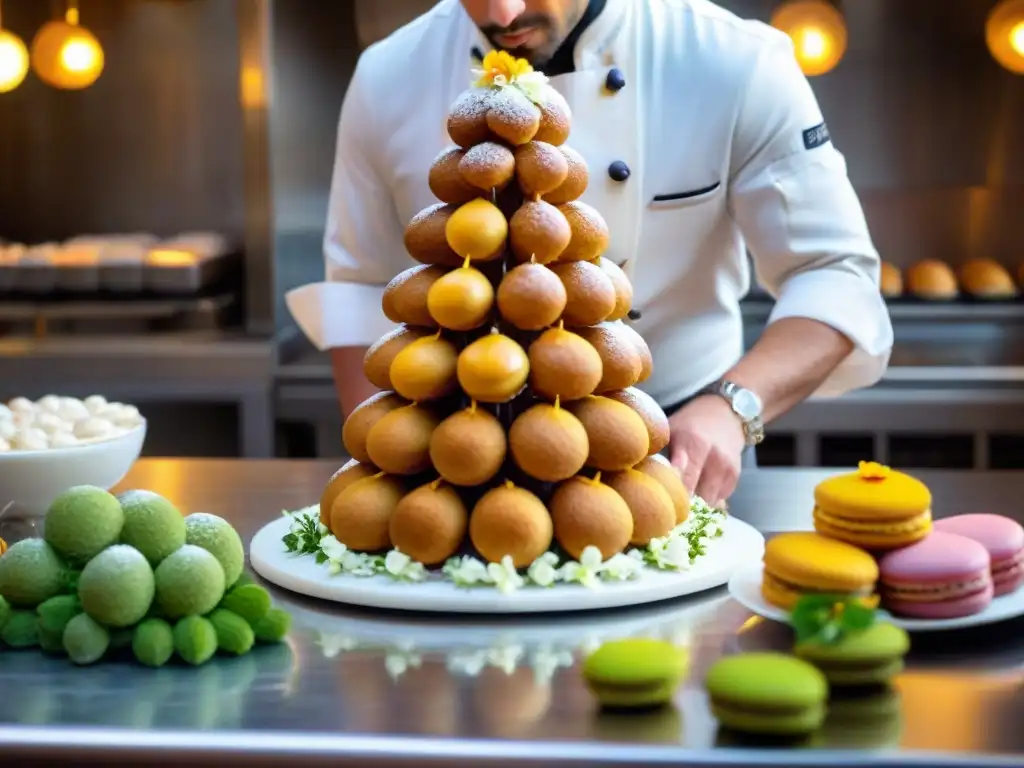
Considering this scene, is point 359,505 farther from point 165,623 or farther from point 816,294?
point 816,294

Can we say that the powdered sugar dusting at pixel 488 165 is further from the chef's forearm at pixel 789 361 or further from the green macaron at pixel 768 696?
the chef's forearm at pixel 789 361

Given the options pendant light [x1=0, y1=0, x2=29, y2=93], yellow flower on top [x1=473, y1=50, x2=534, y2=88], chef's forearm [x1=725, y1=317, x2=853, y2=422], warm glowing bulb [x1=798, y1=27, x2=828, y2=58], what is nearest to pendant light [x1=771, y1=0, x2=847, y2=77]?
warm glowing bulb [x1=798, y1=27, x2=828, y2=58]

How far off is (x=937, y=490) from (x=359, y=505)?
843 mm

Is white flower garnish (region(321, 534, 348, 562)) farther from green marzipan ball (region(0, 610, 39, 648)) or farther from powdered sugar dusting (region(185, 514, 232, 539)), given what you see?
green marzipan ball (region(0, 610, 39, 648))

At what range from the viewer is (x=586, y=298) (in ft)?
4.17

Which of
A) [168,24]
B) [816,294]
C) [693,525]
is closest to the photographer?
[693,525]

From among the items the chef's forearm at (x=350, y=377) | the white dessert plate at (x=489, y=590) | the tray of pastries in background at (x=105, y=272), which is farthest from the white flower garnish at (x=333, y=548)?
the tray of pastries in background at (x=105, y=272)

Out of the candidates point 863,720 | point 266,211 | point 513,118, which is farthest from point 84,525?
point 266,211

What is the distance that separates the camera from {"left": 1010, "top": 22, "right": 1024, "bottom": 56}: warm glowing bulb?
11.0 feet

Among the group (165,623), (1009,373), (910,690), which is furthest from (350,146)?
(1009,373)

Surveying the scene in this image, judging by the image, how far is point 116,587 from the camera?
1.08 metres

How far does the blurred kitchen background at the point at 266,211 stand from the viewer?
3.28 metres

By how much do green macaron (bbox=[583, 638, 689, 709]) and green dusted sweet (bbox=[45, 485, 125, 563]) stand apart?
1.34 ft

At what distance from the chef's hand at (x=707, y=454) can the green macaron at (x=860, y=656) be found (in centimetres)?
53
